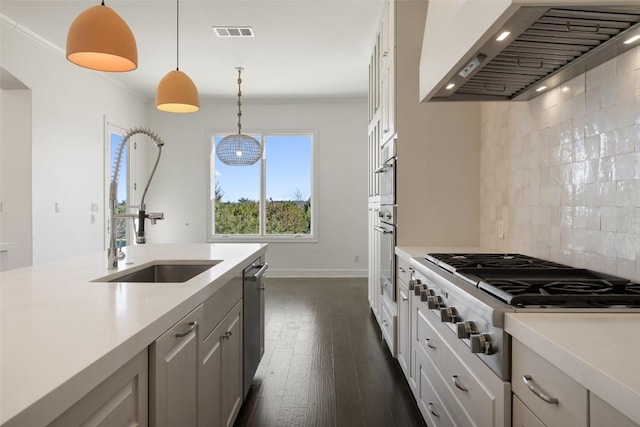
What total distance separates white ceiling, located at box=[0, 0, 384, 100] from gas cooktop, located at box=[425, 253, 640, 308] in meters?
2.89

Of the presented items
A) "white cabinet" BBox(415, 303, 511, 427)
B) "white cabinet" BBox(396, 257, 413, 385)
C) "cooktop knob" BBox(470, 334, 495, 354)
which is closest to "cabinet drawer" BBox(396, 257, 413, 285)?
"white cabinet" BBox(396, 257, 413, 385)

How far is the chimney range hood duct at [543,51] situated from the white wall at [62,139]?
4110mm

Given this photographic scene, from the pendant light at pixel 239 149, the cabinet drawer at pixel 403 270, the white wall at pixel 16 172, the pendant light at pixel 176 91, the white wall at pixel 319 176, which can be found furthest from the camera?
the white wall at pixel 319 176

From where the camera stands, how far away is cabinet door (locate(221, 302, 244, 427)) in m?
1.97

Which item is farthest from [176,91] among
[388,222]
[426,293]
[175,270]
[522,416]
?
[522,416]

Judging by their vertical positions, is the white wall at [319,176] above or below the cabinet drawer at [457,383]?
above

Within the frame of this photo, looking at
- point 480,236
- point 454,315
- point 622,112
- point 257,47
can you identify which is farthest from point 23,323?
point 257,47

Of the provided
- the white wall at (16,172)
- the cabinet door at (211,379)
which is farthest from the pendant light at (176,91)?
the white wall at (16,172)

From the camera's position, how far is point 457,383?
1556 millimetres

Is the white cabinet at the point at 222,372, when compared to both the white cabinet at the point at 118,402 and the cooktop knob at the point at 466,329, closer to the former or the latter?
the white cabinet at the point at 118,402

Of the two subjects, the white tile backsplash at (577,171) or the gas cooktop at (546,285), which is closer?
the gas cooktop at (546,285)

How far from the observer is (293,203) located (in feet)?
24.1

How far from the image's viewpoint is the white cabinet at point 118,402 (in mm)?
785

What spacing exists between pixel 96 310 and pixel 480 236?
2.49 metres
